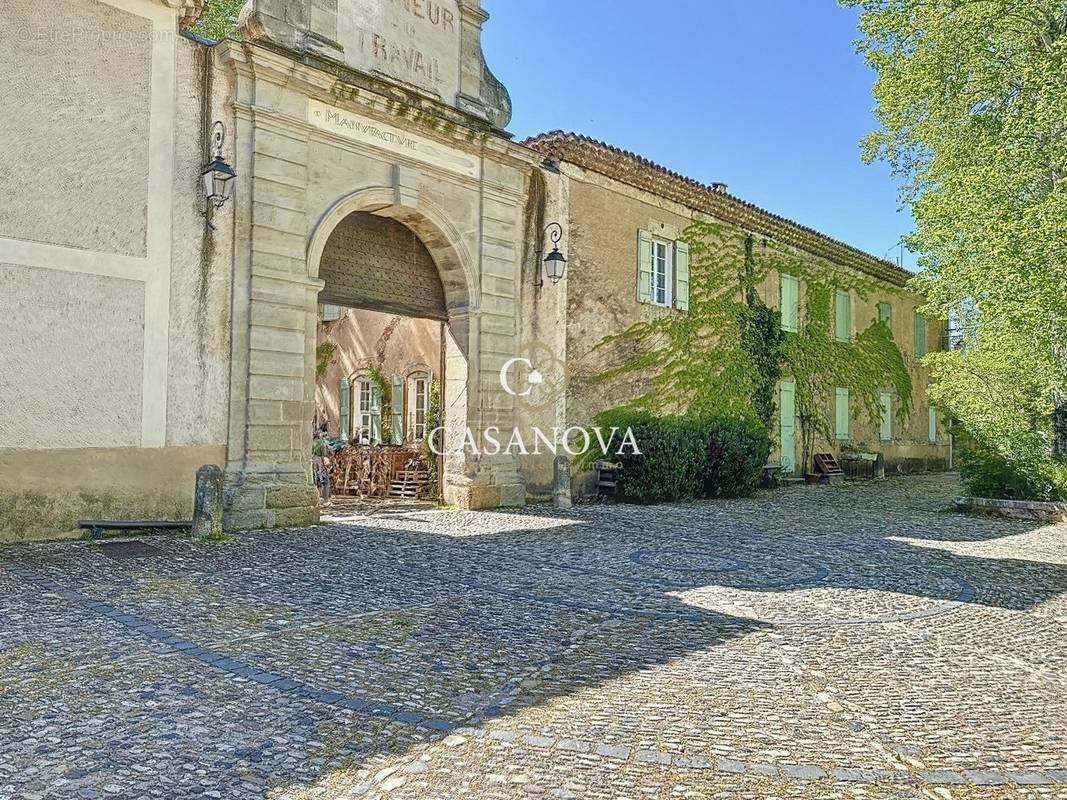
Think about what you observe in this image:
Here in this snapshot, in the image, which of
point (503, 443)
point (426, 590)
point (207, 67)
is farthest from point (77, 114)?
point (503, 443)

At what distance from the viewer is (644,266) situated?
13.6m

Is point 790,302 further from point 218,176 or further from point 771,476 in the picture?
point 218,176

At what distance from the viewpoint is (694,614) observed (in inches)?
203

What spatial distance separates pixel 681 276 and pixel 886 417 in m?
9.31

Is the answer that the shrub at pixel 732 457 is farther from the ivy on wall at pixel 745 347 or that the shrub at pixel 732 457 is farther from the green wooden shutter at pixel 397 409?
the green wooden shutter at pixel 397 409

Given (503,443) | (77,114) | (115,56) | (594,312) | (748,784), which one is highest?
(115,56)

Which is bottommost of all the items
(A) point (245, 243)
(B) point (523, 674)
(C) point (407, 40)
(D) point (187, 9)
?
(B) point (523, 674)

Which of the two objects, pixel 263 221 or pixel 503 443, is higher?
pixel 263 221

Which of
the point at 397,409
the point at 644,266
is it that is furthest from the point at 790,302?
the point at 397,409

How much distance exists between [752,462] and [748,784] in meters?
11.2

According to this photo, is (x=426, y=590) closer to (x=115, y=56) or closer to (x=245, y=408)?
(x=245, y=408)

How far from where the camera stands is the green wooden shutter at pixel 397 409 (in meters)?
15.8

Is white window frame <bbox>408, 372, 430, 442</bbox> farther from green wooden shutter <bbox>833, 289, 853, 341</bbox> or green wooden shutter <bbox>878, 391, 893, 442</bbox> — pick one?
green wooden shutter <bbox>878, 391, 893, 442</bbox>

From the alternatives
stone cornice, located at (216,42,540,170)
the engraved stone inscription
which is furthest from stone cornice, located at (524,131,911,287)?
the engraved stone inscription
